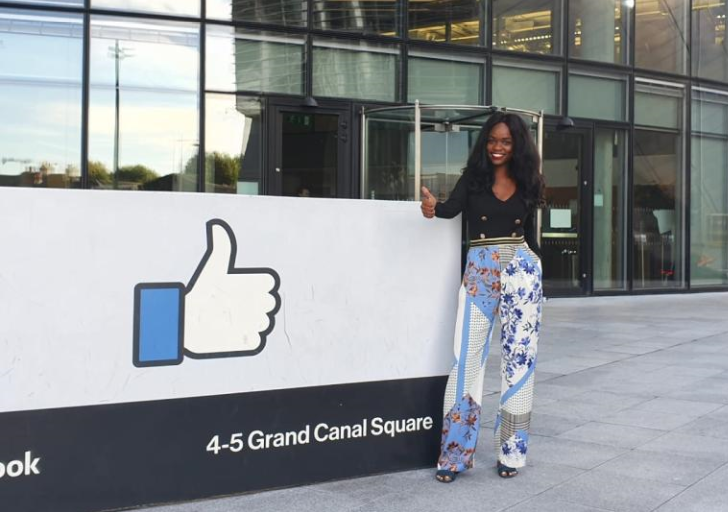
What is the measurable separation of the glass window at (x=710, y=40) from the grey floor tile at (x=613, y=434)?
13399 mm

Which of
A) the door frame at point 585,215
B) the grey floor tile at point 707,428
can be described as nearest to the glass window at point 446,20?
the door frame at point 585,215

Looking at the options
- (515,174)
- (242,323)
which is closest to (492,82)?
(515,174)

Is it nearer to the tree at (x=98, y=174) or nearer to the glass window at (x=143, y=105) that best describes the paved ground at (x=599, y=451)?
the glass window at (x=143, y=105)

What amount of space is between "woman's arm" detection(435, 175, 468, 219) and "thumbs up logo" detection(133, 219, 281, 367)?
2.94ft

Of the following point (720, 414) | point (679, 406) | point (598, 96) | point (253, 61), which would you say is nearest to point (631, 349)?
point (679, 406)

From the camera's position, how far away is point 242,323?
376cm

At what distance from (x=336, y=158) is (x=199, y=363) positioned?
9450 millimetres

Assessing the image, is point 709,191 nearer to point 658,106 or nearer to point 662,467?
point 658,106

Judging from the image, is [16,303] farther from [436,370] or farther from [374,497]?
[436,370]

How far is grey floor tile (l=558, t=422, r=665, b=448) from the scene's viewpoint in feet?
16.1

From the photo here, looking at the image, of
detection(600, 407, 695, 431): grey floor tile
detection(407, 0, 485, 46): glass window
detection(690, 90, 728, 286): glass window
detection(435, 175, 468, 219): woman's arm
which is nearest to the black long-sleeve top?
detection(435, 175, 468, 219): woman's arm

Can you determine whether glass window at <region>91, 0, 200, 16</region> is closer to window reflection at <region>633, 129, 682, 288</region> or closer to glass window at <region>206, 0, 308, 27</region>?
glass window at <region>206, 0, 308, 27</region>

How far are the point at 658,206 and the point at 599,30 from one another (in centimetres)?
357

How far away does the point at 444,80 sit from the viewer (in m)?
13.7
